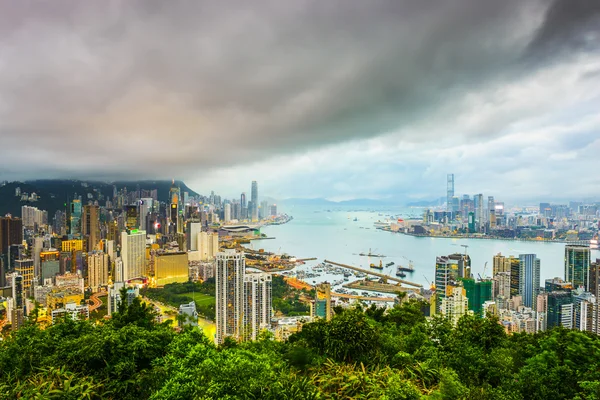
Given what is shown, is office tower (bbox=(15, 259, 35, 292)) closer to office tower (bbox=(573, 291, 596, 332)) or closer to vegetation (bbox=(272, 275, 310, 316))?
vegetation (bbox=(272, 275, 310, 316))

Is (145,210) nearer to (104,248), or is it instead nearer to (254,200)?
(104,248)

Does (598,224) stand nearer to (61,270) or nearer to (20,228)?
(61,270)

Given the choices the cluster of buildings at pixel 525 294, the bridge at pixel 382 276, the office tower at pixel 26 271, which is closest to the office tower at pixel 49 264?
the office tower at pixel 26 271

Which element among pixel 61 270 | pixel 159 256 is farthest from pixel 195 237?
pixel 61 270

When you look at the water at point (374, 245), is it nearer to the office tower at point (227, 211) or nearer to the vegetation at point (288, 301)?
the vegetation at point (288, 301)

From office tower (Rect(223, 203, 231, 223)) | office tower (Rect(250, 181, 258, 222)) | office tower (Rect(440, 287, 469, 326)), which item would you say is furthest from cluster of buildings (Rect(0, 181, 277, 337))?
office tower (Rect(440, 287, 469, 326))

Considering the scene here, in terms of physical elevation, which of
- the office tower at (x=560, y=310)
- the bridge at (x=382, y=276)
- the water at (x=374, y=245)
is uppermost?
the office tower at (x=560, y=310)
